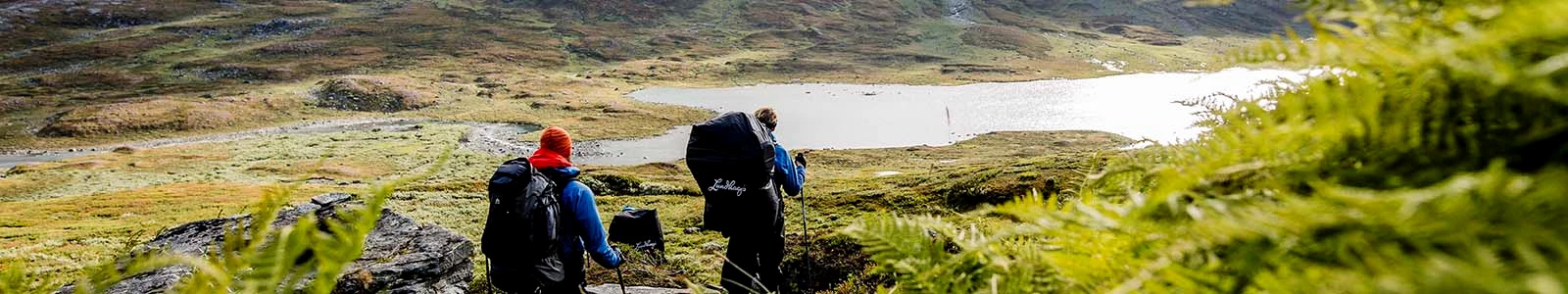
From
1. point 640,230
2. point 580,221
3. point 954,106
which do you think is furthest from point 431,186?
point 954,106

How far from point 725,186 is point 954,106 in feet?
211

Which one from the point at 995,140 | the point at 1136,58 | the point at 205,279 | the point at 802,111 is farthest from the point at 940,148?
the point at 1136,58

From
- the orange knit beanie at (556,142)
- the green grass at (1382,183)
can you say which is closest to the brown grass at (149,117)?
the orange knit beanie at (556,142)

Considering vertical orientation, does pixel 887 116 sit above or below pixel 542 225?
below

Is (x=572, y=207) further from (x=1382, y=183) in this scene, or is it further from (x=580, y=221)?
(x=1382, y=183)

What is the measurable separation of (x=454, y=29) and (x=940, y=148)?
85.6 m

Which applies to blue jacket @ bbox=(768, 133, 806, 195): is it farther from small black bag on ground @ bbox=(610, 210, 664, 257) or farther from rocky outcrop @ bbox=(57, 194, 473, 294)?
rocky outcrop @ bbox=(57, 194, 473, 294)

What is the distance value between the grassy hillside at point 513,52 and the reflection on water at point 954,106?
6.57 metres

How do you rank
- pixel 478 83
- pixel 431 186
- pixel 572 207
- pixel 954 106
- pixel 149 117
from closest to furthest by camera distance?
pixel 572 207 < pixel 431 186 < pixel 149 117 < pixel 954 106 < pixel 478 83

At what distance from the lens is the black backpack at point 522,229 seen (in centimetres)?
619

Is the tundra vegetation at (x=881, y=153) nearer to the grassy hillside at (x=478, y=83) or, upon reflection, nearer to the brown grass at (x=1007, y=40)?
the grassy hillside at (x=478, y=83)

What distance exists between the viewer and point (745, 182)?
7.86 metres

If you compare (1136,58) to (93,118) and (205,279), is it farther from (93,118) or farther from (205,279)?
(205,279)

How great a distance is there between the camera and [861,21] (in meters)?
136
